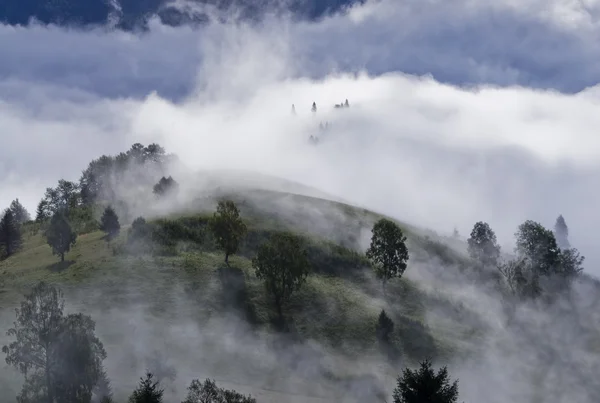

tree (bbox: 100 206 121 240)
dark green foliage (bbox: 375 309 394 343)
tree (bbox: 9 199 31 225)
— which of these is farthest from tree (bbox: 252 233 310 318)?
tree (bbox: 9 199 31 225)

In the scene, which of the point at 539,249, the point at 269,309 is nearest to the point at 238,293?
the point at 269,309

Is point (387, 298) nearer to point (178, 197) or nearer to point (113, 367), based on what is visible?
point (113, 367)

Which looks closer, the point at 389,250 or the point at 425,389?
the point at 425,389

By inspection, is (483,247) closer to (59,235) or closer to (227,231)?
(227,231)

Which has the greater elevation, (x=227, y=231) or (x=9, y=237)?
(x=9, y=237)

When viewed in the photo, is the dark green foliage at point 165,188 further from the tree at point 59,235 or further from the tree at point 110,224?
the tree at point 59,235

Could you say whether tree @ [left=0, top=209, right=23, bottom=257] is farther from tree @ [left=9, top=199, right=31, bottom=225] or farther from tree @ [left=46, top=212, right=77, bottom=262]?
tree @ [left=9, top=199, right=31, bottom=225]

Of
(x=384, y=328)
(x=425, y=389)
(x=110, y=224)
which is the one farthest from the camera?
(x=110, y=224)

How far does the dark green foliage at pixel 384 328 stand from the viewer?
278 feet

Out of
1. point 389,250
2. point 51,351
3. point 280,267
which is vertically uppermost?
point 389,250

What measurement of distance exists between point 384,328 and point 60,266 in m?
56.5

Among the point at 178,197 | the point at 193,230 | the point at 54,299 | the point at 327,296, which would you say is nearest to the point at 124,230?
the point at 193,230

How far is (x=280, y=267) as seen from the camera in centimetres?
8606

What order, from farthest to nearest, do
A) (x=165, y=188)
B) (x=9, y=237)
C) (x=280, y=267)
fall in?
(x=165, y=188)
(x=9, y=237)
(x=280, y=267)
